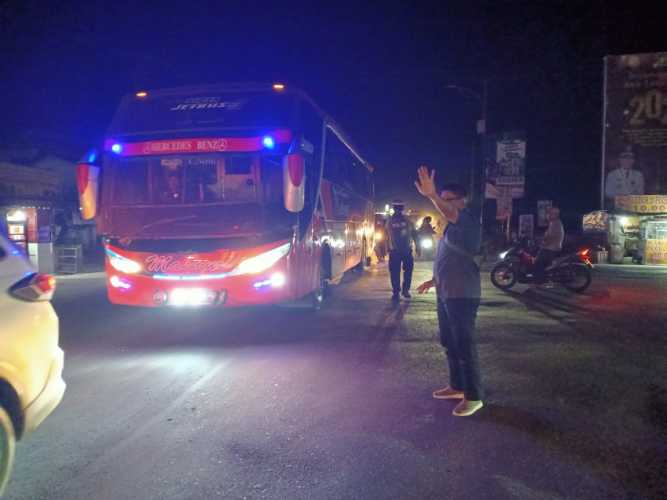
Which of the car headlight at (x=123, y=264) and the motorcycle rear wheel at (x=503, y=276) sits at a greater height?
the car headlight at (x=123, y=264)

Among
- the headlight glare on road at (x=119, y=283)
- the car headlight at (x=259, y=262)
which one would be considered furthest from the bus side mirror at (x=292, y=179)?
the headlight glare on road at (x=119, y=283)

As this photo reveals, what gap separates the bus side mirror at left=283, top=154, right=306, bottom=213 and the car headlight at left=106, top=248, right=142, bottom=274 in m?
2.22

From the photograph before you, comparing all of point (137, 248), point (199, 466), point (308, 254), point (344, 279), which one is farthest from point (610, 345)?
point (344, 279)

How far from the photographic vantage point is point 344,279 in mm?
14969

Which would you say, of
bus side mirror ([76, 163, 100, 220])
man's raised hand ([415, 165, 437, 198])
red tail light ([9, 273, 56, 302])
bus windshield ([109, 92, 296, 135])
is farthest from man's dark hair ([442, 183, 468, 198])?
bus side mirror ([76, 163, 100, 220])

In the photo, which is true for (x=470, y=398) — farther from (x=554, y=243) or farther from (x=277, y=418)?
(x=554, y=243)

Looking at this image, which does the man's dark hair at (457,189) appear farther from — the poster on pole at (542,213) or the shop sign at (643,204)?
the poster on pole at (542,213)

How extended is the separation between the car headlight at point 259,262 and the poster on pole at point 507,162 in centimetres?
1938

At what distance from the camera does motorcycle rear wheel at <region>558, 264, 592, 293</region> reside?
466 inches

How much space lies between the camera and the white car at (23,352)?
3.10 meters

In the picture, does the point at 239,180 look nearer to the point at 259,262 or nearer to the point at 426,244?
the point at 259,262

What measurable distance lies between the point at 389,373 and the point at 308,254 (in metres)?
3.05

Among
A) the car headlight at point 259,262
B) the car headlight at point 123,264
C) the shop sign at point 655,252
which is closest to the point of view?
the car headlight at point 259,262

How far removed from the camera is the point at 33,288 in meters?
3.38
